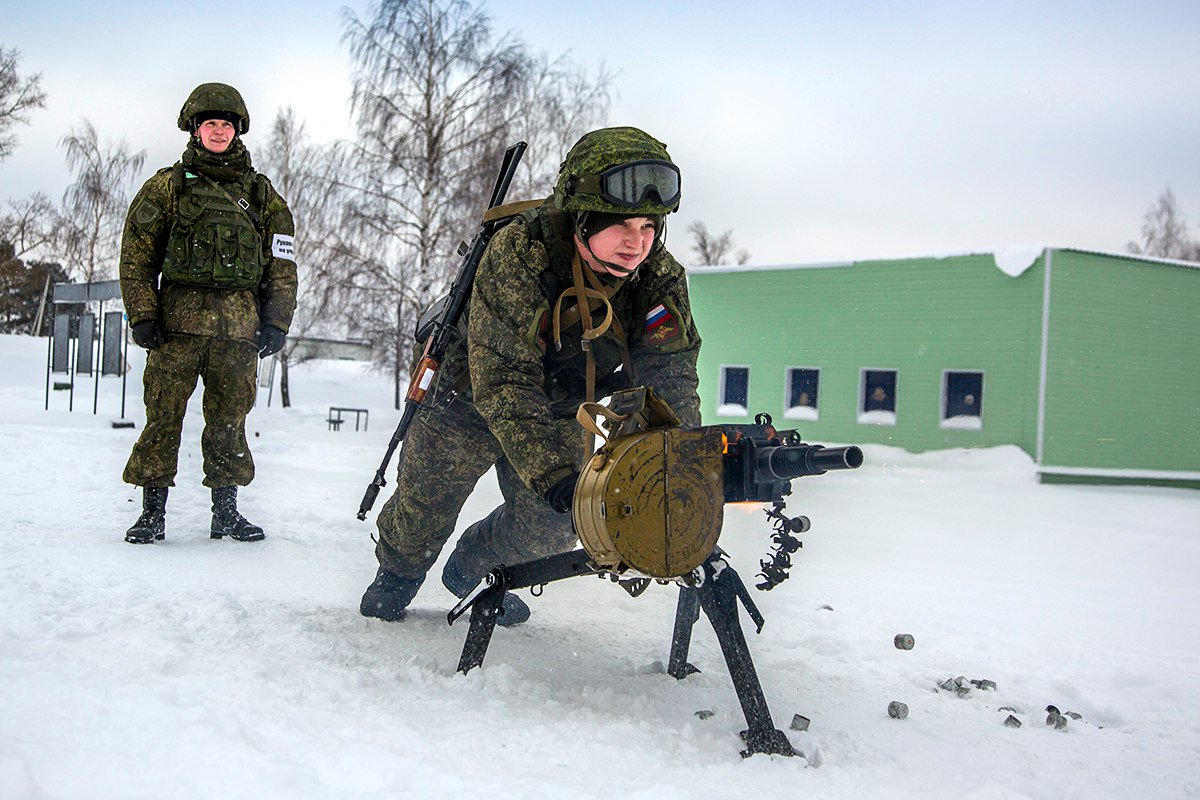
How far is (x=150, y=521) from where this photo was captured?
434 centimetres

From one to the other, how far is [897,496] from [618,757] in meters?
8.46

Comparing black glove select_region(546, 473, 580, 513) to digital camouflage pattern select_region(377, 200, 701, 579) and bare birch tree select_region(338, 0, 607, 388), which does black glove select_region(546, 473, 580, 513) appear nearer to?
digital camouflage pattern select_region(377, 200, 701, 579)

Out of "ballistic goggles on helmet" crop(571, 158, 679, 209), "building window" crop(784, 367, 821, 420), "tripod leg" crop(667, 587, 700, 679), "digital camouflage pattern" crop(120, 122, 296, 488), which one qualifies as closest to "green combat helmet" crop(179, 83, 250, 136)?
"digital camouflage pattern" crop(120, 122, 296, 488)

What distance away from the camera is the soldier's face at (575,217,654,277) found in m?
2.83

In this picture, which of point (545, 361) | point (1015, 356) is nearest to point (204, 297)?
point (545, 361)

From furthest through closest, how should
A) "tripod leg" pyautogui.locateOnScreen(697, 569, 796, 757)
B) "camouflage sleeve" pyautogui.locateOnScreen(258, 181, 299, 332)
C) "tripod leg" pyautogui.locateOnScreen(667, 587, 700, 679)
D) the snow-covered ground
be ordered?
"camouflage sleeve" pyautogui.locateOnScreen(258, 181, 299, 332) < "tripod leg" pyautogui.locateOnScreen(667, 587, 700, 679) < "tripod leg" pyautogui.locateOnScreen(697, 569, 796, 757) < the snow-covered ground

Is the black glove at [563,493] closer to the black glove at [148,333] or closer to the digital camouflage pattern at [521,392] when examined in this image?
the digital camouflage pattern at [521,392]

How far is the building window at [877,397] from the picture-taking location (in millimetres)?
17516

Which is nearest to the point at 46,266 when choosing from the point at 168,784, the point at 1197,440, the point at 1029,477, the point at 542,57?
the point at 542,57

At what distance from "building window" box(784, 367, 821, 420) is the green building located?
0.13ft

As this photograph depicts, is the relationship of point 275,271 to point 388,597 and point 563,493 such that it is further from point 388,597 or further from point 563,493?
point 563,493

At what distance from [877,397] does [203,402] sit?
1501 cm

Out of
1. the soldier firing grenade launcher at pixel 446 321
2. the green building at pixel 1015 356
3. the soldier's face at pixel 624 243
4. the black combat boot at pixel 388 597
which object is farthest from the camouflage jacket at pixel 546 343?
the green building at pixel 1015 356

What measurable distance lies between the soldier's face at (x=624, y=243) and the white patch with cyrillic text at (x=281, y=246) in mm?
2376
